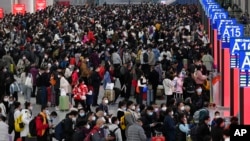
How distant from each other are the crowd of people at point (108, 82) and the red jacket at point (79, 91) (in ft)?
0.09

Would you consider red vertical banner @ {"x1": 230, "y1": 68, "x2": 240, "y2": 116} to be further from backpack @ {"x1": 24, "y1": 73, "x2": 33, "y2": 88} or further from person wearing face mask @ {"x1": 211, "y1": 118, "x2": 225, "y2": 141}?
backpack @ {"x1": 24, "y1": 73, "x2": 33, "y2": 88}

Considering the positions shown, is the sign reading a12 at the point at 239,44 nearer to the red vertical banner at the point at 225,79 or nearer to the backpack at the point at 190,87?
the red vertical banner at the point at 225,79

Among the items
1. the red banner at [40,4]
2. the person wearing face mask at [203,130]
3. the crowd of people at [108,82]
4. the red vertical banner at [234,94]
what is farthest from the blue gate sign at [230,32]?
the red banner at [40,4]

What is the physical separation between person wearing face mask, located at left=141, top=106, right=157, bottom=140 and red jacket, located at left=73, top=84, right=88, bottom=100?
16.3 ft

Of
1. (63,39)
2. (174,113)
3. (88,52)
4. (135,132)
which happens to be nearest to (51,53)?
(88,52)

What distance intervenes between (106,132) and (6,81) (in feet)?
29.1

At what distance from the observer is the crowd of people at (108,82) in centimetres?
1493

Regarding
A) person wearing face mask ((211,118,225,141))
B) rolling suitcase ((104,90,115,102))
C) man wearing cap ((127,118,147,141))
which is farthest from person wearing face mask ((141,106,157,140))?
rolling suitcase ((104,90,115,102))

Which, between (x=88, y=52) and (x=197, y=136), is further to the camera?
(x=88, y=52)

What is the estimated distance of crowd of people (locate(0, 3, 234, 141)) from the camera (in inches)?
588

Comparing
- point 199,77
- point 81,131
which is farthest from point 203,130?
point 199,77

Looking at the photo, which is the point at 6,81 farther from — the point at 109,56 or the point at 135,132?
the point at 135,132

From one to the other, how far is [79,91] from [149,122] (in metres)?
5.21

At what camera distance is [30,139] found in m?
15.5
